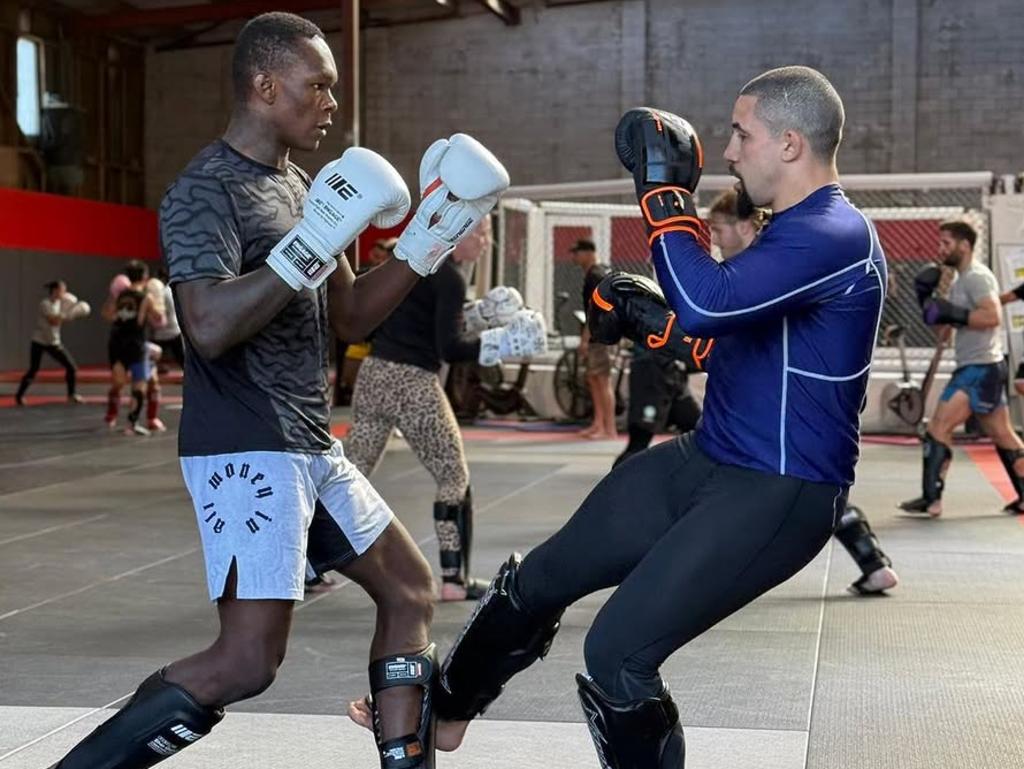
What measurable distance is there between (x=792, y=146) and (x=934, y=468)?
6.36 meters

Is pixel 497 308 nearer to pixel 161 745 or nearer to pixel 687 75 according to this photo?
pixel 161 745

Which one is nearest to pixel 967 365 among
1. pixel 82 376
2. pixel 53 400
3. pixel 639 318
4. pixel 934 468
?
pixel 934 468

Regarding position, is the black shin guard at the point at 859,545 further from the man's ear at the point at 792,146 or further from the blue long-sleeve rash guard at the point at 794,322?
the man's ear at the point at 792,146

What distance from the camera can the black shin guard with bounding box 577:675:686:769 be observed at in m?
2.84

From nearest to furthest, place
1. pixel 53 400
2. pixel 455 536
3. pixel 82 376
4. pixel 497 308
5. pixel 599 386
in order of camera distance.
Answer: pixel 497 308 → pixel 455 536 → pixel 599 386 → pixel 53 400 → pixel 82 376

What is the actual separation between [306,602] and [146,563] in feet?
4.26

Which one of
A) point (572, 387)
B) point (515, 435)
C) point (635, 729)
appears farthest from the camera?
point (572, 387)

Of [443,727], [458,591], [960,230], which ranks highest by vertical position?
[960,230]

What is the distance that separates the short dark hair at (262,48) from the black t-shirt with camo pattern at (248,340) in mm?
149

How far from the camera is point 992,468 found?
11.8 meters

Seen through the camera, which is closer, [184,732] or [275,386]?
[184,732]

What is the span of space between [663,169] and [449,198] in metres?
0.48

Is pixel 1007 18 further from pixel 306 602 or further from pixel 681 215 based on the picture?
pixel 681 215

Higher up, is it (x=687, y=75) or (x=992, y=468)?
(x=687, y=75)
